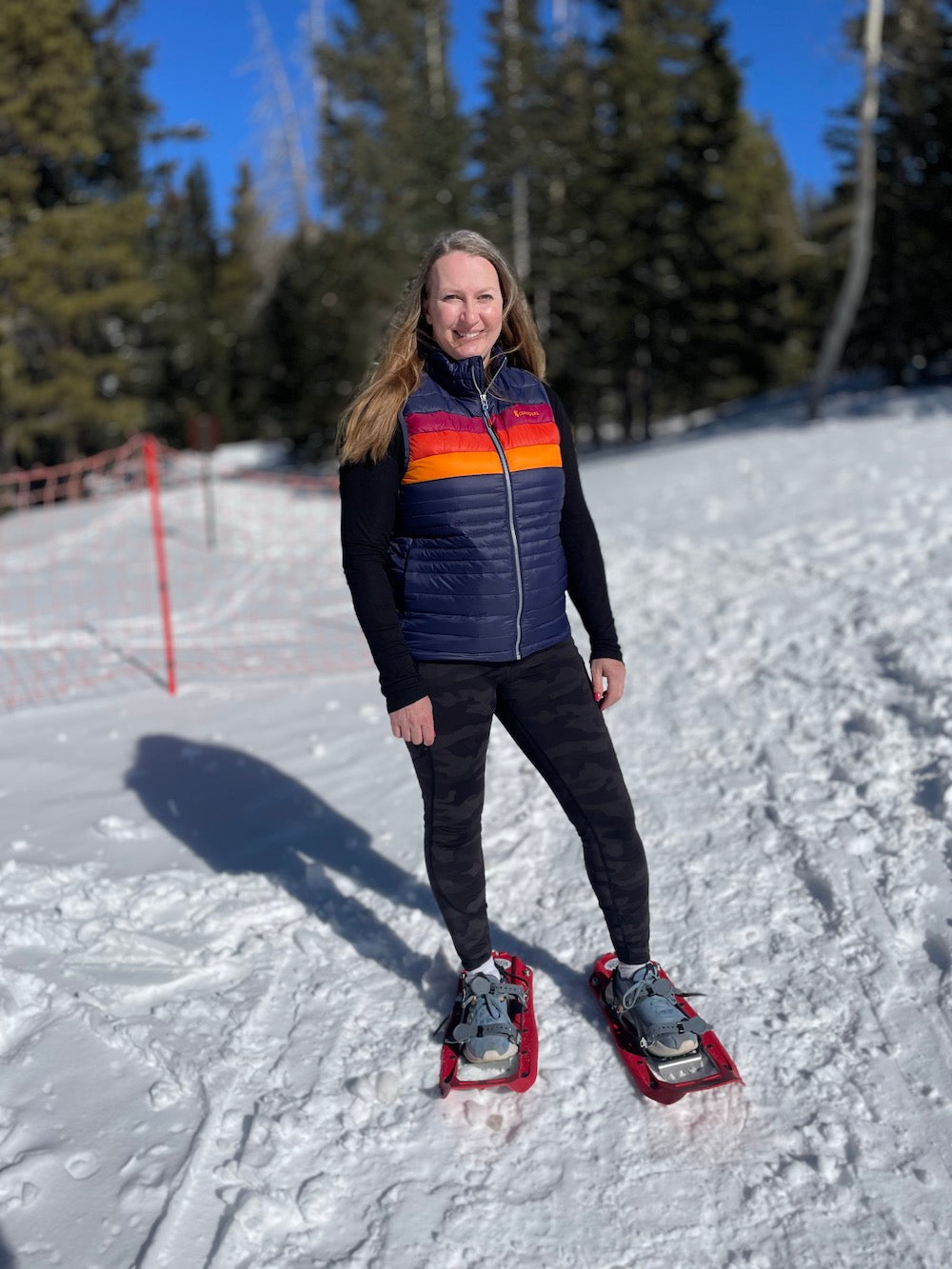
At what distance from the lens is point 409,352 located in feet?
7.50

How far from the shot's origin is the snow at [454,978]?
6.66ft

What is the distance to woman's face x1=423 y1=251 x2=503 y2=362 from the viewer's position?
225cm

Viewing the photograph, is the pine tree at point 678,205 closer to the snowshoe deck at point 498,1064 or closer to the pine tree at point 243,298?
the pine tree at point 243,298

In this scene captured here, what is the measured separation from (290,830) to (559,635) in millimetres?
1996

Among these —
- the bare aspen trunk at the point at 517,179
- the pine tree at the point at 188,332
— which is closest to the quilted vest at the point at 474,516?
the bare aspen trunk at the point at 517,179

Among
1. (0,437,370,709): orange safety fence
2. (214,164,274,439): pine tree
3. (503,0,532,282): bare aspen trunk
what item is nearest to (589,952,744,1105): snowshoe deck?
(0,437,370,709): orange safety fence

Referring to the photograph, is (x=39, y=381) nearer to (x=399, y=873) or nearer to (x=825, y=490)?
(x=825, y=490)

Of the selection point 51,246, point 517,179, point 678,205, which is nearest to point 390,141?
point 517,179

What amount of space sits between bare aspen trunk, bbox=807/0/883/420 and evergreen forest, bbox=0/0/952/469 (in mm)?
353

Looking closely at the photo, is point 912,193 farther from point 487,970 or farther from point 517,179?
point 487,970

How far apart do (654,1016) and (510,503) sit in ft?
4.62

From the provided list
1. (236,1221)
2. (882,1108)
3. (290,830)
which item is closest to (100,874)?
(290,830)

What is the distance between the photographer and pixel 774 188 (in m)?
25.9

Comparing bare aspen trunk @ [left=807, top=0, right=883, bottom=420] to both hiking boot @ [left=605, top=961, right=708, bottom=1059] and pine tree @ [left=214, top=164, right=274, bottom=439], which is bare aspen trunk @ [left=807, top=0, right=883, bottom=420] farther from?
pine tree @ [left=214, top=164, right=274, bottom=439]
